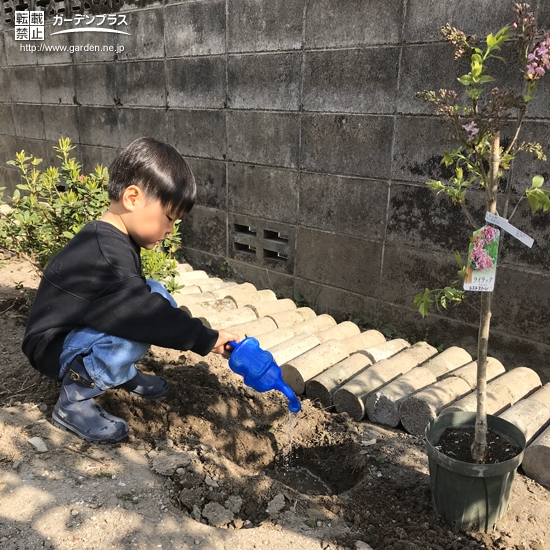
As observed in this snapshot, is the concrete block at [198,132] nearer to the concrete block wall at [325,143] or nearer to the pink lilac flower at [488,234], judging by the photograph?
the concrete block wall at [325,143]

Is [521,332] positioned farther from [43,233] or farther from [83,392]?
[43,233]

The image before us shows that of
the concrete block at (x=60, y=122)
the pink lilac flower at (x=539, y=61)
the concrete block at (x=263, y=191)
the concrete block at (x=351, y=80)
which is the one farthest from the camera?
the concrete block at (x=60, y=122)

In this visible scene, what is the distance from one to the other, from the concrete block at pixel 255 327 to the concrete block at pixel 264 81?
1.85m

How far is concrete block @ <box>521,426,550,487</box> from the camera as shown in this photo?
9.05ft

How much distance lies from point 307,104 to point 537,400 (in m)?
2.88

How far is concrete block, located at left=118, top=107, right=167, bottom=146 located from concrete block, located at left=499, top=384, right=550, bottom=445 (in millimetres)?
4375

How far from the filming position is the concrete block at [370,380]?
3.41 m

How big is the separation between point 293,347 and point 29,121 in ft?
19.6

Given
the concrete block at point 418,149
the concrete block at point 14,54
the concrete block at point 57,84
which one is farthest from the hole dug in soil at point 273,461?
the concrete block at point 14,54

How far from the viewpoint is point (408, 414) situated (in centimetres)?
326

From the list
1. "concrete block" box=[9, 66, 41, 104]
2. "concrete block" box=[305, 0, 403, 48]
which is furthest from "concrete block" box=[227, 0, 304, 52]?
"concrete block" box=[9, 66, 41, 104]

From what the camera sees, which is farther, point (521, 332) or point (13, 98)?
point (13, 98)

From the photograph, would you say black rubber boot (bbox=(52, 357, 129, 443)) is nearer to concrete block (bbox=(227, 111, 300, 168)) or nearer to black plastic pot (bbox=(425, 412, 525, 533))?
black plastic pot (bbox=(425, 412, 525, 533))

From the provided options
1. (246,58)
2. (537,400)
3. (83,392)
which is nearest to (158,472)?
(83,392)
